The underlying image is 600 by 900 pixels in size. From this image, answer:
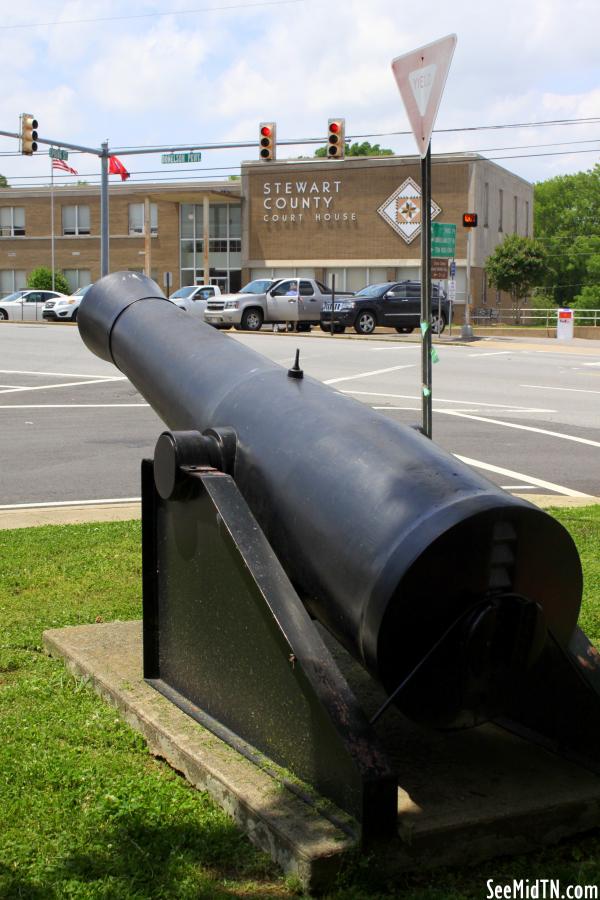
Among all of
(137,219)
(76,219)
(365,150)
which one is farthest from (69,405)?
(365,150)

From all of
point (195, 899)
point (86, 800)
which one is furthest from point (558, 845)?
point (86, 800)

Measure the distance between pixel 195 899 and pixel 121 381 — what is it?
1775cm

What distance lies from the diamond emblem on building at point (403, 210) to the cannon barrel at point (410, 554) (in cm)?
5315

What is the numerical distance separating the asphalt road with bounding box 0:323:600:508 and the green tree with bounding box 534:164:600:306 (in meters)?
68.1

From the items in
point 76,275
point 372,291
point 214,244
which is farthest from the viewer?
point 76,275

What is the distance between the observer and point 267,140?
2877 cm

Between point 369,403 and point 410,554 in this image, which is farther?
point 369,403

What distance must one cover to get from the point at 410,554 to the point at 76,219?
65.5 meters

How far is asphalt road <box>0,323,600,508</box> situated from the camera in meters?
10.5

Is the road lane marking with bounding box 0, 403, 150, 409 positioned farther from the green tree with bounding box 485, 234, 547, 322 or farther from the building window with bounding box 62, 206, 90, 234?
the building window with bounding box 62, 206, 90, 234

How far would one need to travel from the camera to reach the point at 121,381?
20.2 metres

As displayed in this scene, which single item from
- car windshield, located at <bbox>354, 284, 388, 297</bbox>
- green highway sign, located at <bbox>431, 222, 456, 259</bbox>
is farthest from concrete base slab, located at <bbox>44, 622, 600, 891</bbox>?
car windshield, located at <bbox>354, 284, 388, 297</bbox>

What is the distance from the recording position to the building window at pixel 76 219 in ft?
214

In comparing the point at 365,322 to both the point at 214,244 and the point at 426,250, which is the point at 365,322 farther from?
the point at 426,250
